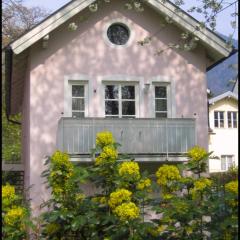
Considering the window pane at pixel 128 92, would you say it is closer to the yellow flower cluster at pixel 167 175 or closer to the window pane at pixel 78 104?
the window pane at pixel 78 104

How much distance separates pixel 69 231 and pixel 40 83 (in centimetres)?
1040

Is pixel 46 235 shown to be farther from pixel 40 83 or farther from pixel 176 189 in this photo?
pixel 40 83

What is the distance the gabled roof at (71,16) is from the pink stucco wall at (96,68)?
844mm

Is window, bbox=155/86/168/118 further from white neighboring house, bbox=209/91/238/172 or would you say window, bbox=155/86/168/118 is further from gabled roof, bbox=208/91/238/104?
white neighboring house, bbox=209/91/238/172

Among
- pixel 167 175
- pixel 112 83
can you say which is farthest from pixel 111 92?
pixel 167 175

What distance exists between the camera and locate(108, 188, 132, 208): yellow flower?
6.64 m

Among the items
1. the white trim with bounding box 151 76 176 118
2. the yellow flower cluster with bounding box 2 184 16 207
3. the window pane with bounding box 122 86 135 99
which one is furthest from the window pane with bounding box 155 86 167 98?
the yellow flower cluster with bounding box 2 184 16 207

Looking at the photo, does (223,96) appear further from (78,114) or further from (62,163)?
(62,163)

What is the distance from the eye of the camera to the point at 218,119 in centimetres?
4256

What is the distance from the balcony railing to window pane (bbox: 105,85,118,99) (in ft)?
3.69

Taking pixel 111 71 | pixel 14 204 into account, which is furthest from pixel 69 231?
pixel 111 71

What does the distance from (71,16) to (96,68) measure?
6.07 feet

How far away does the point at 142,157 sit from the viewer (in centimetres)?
1650

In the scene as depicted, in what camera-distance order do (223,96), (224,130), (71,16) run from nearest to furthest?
(71,16), (223,96), (224,130)
